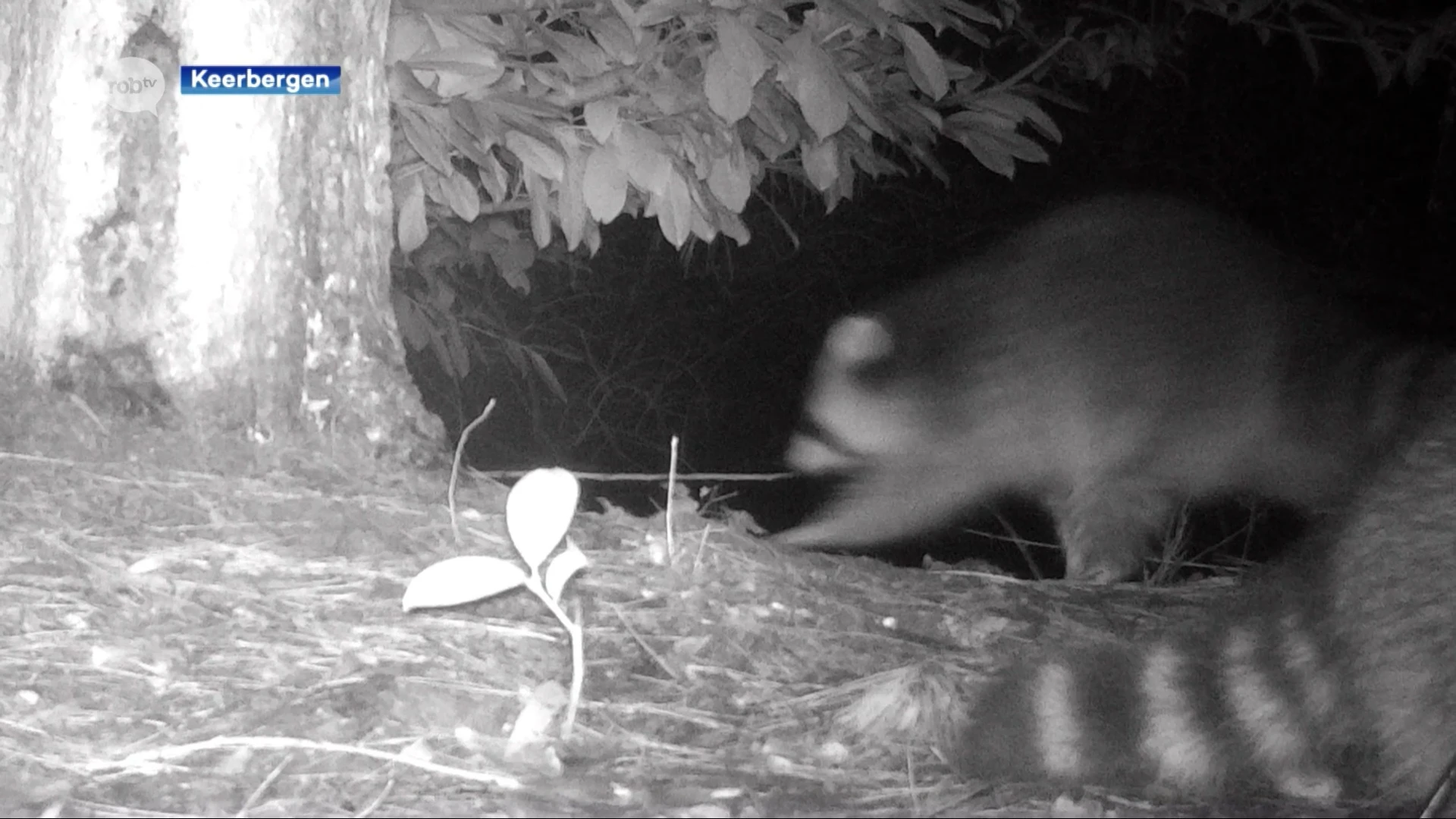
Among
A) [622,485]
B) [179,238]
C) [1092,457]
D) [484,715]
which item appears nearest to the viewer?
[484,715]

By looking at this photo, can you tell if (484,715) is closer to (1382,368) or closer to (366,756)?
Result: (366,756)

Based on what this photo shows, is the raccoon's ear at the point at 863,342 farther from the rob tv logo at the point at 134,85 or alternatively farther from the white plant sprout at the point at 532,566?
the white plant sprout at the point at 532,566

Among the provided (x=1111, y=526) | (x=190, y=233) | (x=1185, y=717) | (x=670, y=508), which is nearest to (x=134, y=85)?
(x=190, y=233)

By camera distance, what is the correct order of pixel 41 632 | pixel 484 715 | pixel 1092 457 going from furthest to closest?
pixel 1092 457, pixel 41 632, pixel 484 715

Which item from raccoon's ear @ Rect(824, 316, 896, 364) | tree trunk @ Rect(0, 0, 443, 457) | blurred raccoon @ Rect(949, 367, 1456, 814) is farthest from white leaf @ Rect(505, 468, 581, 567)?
raccoon's ear @ Rect(824, 316, 896, 364)

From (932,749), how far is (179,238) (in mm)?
1374

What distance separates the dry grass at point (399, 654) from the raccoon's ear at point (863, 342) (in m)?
2.29

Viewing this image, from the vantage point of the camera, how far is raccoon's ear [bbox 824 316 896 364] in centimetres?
471

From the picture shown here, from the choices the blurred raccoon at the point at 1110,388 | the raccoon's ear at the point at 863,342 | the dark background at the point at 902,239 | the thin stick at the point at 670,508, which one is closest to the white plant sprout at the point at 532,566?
the thin stick at the point at 670,508

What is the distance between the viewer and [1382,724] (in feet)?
5.86

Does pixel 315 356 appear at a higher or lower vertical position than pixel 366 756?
higher

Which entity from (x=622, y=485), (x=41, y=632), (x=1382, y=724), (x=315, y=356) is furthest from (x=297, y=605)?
(x=622, y=485)

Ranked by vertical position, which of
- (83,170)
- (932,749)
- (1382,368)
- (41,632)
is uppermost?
(83,170)

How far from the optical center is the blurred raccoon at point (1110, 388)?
416 cm
